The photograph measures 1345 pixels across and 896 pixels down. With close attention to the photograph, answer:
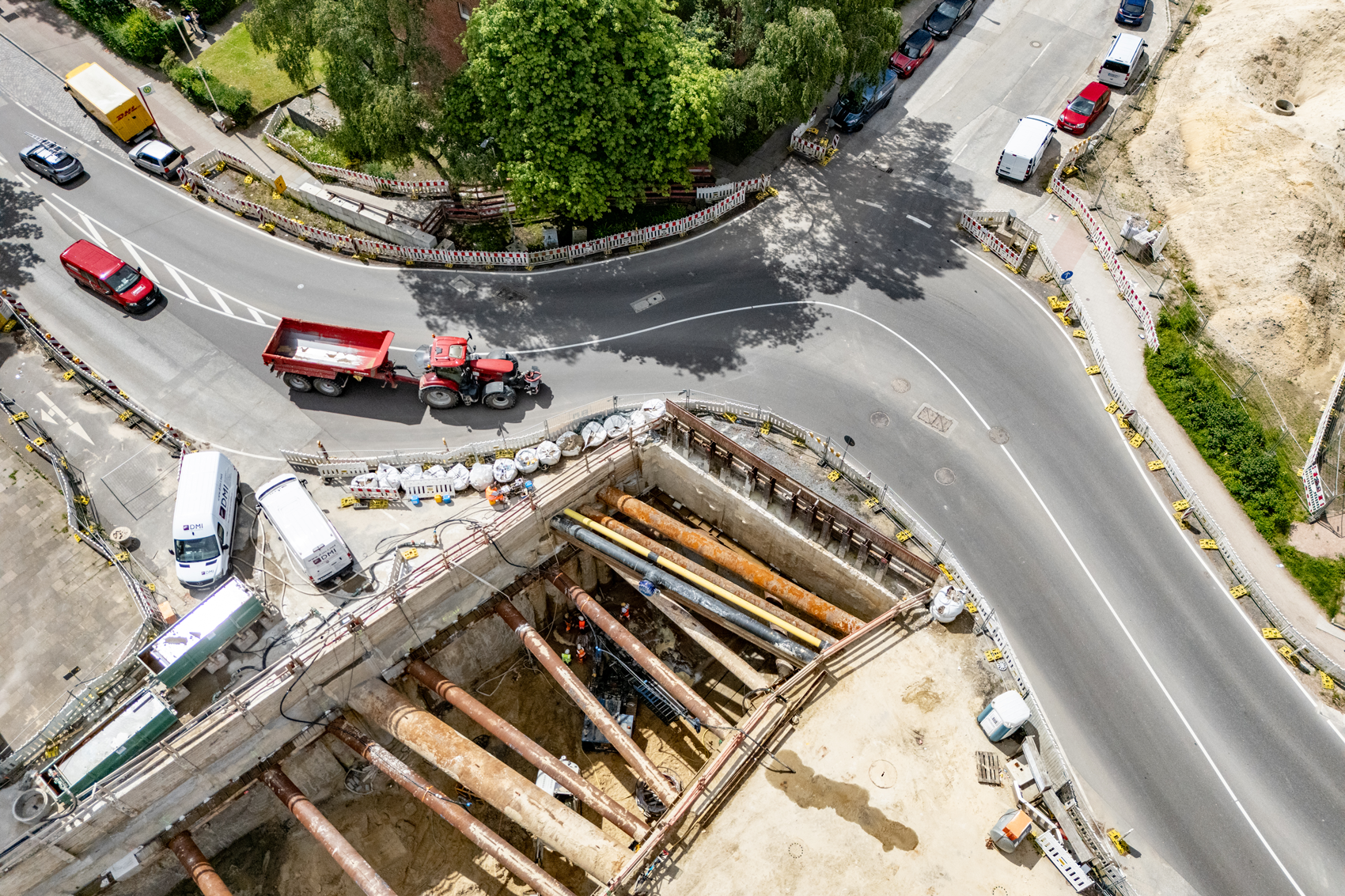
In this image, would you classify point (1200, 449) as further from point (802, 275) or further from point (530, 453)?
point (530, 453)

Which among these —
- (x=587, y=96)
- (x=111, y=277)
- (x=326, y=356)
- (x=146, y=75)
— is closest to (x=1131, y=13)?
(x=587, y=96)

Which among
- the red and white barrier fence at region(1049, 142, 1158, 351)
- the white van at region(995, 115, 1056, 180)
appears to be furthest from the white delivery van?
the white van at region(995, 115, 1056, 180)

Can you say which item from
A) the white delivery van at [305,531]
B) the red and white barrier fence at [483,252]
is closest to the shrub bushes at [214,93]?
the red and white barrier fence at [483,252]

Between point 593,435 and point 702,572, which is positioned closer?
point 702,572

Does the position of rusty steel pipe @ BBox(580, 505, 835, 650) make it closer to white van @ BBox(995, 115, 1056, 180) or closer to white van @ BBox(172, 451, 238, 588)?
→ white van @ BBox(172, 451, 238, 588)

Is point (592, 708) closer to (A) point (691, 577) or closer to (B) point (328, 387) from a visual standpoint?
(A) point (691, 577)

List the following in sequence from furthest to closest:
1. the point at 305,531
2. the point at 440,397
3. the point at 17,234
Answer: the point at 17,234, the point at 440,397, the point at 305,531
